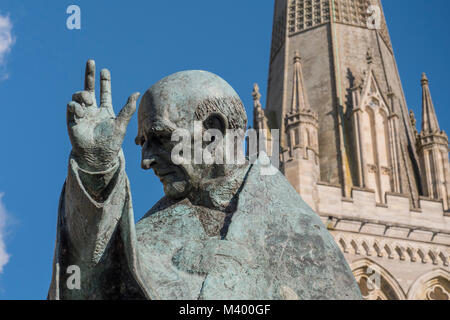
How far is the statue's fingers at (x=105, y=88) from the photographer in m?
3.68

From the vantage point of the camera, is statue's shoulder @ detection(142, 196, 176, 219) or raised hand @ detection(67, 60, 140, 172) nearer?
raised hand @ detection(67, 60, 140, 172)

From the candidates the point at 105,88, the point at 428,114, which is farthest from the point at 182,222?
the point at 428,114

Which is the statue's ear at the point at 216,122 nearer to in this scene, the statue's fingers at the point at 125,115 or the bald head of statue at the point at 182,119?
the bald head of statue at the point at 182,119

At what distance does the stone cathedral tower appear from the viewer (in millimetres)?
37969

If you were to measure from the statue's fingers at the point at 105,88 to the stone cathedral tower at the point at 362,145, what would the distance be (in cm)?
3310

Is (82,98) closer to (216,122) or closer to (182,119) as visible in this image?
(182,119)

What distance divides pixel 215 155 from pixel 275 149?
120 ft

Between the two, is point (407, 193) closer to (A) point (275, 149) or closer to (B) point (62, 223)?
(A) point (275, 149)

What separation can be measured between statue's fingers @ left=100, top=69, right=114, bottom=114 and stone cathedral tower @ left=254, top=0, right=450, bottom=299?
3310 cm

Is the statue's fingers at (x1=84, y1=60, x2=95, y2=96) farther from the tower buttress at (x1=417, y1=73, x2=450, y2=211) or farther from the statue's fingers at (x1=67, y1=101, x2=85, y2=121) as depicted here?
the tower buttress at (x1=417, y1=73, x2=450, y2=211)

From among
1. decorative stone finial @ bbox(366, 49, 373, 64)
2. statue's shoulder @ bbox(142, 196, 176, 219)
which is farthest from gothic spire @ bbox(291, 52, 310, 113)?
statue's shoulder @ bbox(142, 196, 176, 219)

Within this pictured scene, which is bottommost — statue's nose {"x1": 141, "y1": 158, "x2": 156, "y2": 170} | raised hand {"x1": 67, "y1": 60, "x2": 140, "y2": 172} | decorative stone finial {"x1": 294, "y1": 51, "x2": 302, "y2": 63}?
raised hand {"x1": 67, "y1": 60, "x2": 140, "y2": 172}

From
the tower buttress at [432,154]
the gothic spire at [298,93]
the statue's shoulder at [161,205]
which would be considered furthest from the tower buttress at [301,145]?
the statue's shoulder at [161,205]

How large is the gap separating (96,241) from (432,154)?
135ft
